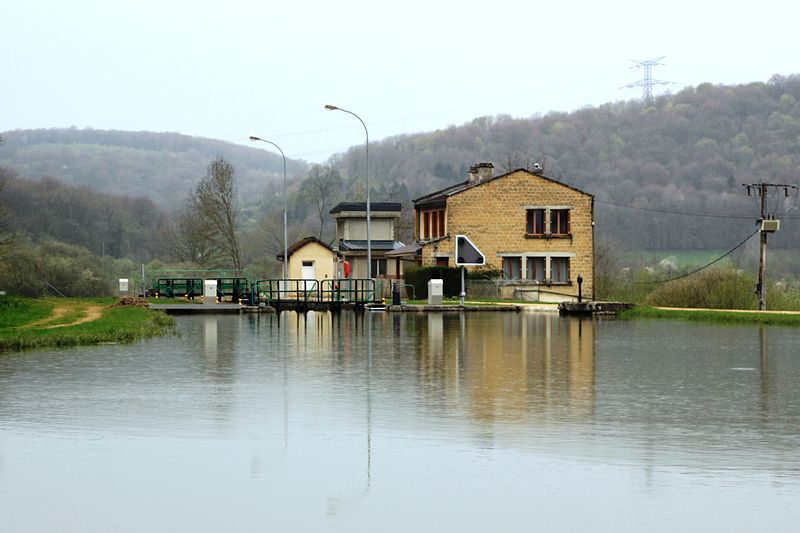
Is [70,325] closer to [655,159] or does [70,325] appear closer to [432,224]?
[432,224]

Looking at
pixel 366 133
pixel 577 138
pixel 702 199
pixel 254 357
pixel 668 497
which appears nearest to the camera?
pixel 668 497

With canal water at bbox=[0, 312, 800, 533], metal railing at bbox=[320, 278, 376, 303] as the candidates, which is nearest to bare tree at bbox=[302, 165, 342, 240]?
metal railing at bbox=[320, 278, 376, 303]

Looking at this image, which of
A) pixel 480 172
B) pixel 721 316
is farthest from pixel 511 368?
pixel 480 172

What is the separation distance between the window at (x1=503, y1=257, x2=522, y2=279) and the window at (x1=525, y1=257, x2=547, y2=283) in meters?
0.50

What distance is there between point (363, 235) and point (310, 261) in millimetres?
6119

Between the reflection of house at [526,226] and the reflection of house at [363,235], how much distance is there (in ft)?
31.8

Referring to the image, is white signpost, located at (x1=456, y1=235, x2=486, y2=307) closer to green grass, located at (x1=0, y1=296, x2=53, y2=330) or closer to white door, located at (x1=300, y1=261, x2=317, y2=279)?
white door, located at (x1=300, y1=261, x2=317, y2=279)

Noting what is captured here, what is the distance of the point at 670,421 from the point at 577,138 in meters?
130

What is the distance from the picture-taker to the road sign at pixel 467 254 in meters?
59.6

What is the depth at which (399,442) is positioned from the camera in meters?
12.8

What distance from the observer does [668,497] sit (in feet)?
32.2

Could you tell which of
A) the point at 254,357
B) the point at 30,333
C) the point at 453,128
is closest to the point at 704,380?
the point at 254,357

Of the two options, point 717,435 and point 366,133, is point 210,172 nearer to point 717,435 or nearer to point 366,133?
point 366,133

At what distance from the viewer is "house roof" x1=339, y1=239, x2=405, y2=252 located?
266 ft
